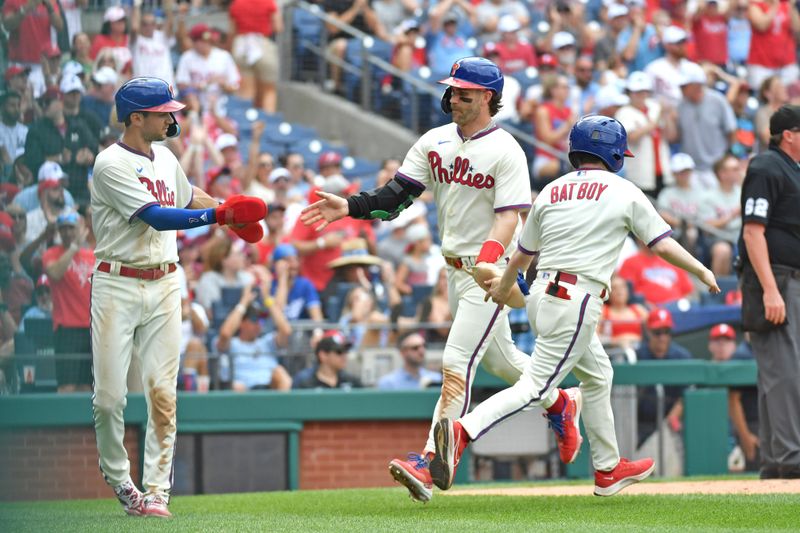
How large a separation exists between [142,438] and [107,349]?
338 centimetres

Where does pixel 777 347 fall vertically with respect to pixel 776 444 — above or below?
above

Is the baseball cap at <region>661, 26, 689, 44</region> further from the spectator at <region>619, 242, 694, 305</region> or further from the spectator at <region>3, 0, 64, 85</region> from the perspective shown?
the spectator at <region>3, 0, 64, 85</region>

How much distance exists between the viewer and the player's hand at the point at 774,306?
8.94 metres

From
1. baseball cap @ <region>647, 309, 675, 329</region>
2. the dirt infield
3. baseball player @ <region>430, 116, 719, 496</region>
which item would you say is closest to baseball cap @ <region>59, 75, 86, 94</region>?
baseball player @ <region>430, 116, 719, 496</region>

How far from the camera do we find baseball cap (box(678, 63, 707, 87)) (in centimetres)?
1669

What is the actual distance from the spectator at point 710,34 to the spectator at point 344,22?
3.99 metres

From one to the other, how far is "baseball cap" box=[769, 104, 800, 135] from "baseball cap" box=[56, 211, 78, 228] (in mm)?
4268

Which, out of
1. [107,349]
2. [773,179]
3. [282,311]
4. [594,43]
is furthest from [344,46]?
[107,349]

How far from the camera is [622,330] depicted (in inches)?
491

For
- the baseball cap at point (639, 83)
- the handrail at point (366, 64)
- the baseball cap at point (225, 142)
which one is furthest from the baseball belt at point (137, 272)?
the baseball cap at point (639, 83)

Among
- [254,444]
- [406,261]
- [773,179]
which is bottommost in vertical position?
[254,444]

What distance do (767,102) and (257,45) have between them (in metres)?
6.00

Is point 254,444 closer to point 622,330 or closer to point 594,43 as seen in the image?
point 622,330

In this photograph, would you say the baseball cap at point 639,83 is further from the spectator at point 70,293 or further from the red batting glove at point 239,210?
the red batting glove at point 239,210
